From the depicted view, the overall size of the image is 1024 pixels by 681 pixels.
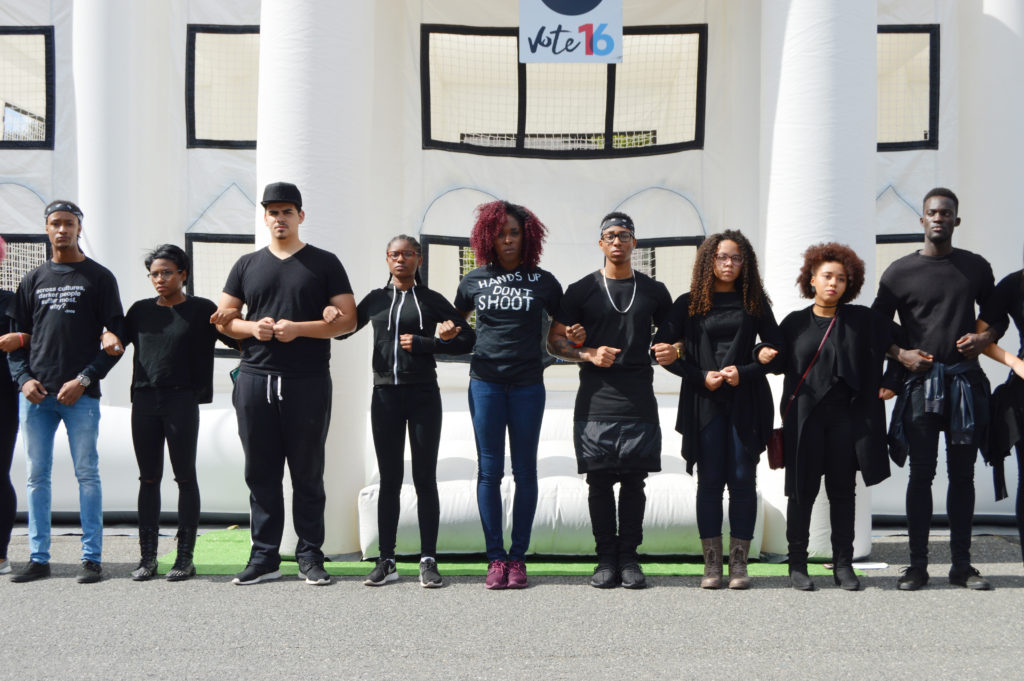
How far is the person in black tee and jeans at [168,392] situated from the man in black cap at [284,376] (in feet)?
0.95

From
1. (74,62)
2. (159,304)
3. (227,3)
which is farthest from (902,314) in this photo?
(74,62)

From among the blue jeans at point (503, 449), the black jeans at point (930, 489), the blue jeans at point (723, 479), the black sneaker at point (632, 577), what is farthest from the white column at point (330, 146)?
the black jeans at point (930, 489)

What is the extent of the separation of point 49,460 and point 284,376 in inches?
54.7

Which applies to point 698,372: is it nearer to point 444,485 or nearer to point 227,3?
point 444,485

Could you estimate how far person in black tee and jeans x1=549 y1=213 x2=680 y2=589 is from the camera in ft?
14.9

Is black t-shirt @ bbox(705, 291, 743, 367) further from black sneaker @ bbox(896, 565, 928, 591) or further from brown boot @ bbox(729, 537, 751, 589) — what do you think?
black sneaker @ bbox(896, 565, 928, 591)

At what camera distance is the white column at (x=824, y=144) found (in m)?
5.25

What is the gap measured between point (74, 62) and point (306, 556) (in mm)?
4828

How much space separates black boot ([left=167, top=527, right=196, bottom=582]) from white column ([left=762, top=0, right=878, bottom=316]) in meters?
3.49

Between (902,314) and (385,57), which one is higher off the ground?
(385,57)

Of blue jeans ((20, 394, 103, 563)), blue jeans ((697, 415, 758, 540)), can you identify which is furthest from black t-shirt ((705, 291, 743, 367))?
blue jeans ((20, 394, 103, 563))

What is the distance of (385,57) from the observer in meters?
7.21

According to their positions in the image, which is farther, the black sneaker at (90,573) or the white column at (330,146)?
the white column at (330,146)

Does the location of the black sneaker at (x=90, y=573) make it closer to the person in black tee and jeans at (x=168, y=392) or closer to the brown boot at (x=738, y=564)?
the person in black tee and jeans at (x=168, y=392)
